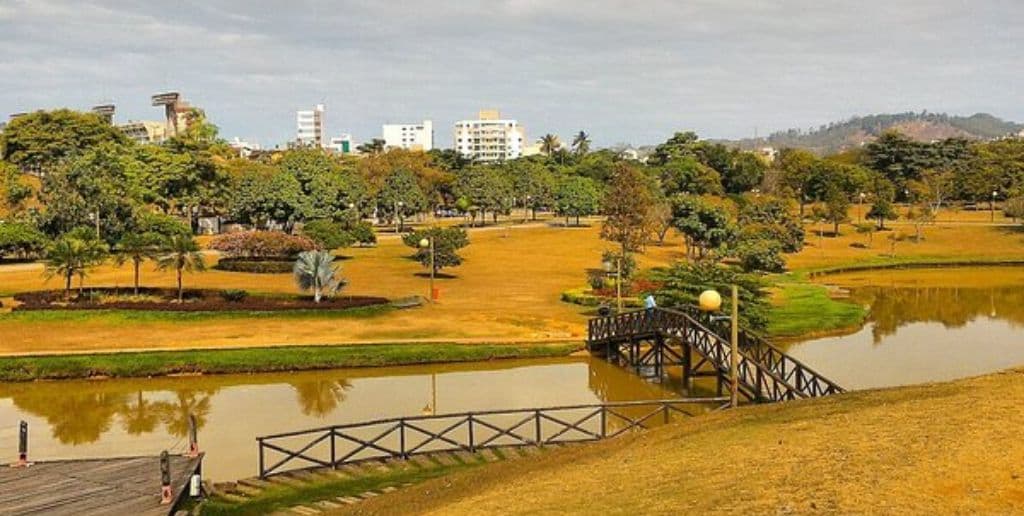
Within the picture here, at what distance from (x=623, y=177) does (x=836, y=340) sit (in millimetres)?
32347

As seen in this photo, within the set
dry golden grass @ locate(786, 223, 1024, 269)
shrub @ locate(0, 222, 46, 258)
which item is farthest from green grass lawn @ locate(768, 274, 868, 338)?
shrub @ locate(0, 222, 46, 258)

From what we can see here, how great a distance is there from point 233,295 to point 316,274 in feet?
17.7

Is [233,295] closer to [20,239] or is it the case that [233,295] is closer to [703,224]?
[20,239]

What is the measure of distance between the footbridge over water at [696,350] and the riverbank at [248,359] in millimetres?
2476

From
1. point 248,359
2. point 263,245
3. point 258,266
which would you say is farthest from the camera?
point 263,245

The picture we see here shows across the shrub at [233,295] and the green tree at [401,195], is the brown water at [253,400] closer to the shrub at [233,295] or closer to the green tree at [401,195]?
the shrub at [233,295]

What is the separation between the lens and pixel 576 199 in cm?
10519

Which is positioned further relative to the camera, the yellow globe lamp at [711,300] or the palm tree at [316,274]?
the palm tree at [316,274]

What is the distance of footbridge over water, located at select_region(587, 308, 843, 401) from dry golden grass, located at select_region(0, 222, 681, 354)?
Answer: 348 cm

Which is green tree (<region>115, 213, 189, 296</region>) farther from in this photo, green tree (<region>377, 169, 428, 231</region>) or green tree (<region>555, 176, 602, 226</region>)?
green tree (<region>555, 176, 602, 226</region>)

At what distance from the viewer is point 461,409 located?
29078 millimetres

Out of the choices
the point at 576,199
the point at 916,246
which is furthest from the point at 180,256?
the point at 916,246

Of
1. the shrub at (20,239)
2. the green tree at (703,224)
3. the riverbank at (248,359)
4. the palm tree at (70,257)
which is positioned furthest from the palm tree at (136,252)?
the green tree at (703,224)

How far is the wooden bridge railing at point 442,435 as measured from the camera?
840 inches
